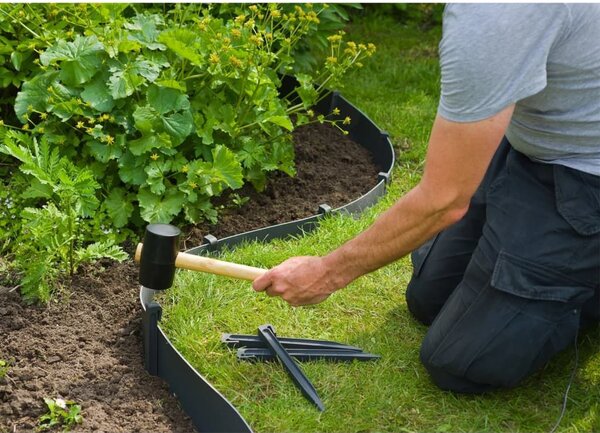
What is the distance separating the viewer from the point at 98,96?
380 cm

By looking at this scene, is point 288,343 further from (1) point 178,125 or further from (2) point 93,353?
(1) point 178,125

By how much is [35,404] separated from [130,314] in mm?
624

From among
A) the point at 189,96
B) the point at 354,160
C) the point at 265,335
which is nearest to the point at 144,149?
the point at 189,96

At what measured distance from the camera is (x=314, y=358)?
3346mm

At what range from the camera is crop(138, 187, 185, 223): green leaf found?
12.4ft

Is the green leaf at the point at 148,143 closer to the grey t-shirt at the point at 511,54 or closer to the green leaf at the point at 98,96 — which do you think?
the green leaf at the point at 98,96

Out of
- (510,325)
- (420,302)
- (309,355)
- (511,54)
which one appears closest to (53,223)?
(309,355)

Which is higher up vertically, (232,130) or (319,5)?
(319,5)

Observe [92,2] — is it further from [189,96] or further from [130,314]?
[130,314]

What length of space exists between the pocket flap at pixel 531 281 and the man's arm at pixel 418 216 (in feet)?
1.35

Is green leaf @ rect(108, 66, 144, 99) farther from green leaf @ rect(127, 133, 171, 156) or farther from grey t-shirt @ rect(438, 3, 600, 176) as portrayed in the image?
grey t-shirt @ rect(438, 3, 600, 176)

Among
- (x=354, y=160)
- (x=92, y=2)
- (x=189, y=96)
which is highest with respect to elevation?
(x=92, y=2)

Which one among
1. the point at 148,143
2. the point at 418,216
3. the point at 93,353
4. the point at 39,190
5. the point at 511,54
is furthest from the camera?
the point at 148,143

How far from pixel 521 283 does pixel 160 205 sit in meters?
1.61
